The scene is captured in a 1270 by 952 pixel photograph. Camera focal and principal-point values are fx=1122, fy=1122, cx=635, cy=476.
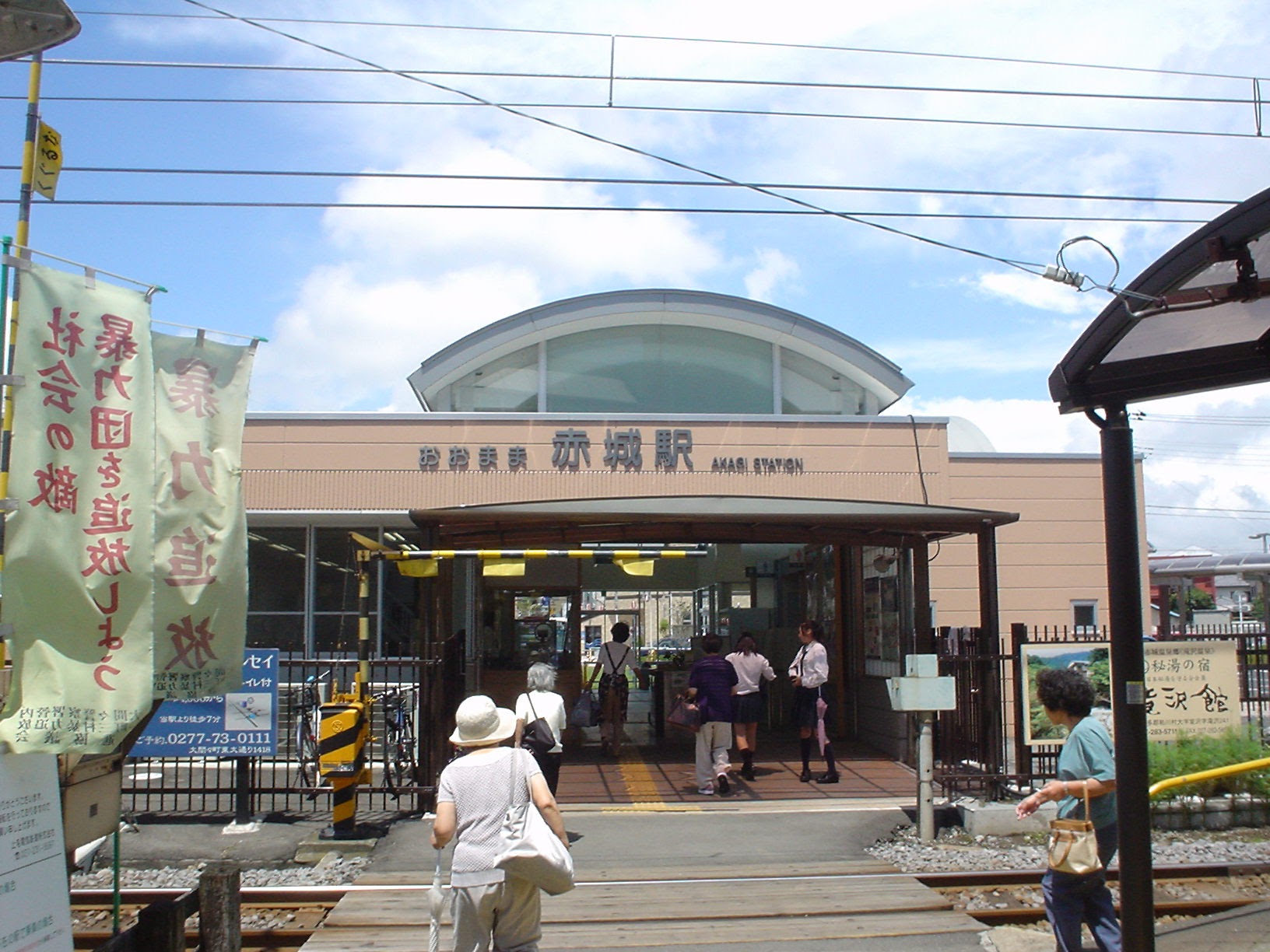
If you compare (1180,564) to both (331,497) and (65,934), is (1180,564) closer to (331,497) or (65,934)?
(331,497)

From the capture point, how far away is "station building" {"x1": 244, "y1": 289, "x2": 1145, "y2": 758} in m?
15.7

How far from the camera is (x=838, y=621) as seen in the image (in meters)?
15.2

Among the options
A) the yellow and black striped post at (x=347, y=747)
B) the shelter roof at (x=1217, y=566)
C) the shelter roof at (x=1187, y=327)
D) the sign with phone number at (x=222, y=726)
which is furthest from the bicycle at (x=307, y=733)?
the shelter roof at (x=1217, y=566)

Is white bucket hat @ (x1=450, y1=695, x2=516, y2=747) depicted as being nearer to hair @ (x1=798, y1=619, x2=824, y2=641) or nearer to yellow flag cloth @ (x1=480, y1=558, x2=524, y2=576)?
yellow flag cloth @ (x1=480, y1=558, x2=524, y2=576)

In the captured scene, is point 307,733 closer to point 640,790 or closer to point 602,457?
point 640,790

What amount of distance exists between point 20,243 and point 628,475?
11599 millimetres

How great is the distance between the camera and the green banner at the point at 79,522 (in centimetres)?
438

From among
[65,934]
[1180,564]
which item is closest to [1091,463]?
[1180,564]

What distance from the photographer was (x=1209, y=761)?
10.0m

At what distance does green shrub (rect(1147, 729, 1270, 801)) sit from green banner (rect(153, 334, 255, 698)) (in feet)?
26.5

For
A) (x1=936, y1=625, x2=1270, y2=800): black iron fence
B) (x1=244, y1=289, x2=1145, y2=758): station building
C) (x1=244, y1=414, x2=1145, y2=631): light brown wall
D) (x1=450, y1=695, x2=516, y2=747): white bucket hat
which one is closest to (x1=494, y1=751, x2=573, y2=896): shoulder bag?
(x1=450, y1=695, x2=516, y2=747): white bucket hat

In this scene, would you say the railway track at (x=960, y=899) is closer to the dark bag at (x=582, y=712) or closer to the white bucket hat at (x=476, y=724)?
the white bucket hat at (x=476, y=724)

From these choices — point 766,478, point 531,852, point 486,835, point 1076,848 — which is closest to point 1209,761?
point 1076,848

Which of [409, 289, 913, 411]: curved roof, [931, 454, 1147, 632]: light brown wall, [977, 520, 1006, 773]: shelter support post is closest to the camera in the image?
[977, 520, 1006, 773]: shelter support post
